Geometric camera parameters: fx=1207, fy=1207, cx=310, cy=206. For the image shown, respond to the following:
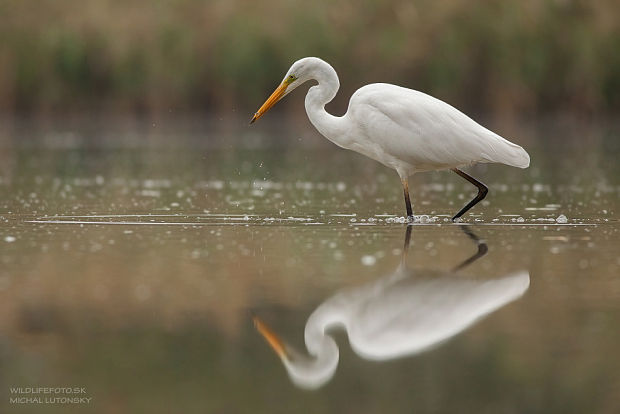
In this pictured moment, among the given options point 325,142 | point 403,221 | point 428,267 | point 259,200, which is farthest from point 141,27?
point 428,267

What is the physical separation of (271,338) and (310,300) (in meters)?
0.85

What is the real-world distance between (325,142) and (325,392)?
20.6 m

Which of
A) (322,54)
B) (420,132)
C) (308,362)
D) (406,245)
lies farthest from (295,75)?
(322,54)

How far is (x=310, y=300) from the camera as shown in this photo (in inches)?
230

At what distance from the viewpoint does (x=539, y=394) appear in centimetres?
413

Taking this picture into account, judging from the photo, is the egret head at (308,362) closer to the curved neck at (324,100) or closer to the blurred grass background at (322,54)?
the curved neck at (324,100)

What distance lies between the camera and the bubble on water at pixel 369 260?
7.08 m

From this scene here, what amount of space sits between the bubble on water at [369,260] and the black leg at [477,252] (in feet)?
1.69

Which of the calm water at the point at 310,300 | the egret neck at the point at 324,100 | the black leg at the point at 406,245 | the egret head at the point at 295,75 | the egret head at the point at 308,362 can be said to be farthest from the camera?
the egret head at the point at 295,75

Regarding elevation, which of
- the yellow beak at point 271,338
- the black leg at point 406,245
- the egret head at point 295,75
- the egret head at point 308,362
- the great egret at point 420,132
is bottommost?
the black leg at point 406,245

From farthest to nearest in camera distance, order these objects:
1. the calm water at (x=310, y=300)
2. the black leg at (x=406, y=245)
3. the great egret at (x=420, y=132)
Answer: the great egret at (x=420, y=132), the black leg at (x=406, y=245), the calm water at (x=310, y=300)

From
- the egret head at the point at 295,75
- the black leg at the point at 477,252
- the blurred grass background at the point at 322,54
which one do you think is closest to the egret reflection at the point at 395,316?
the black leg at the point at 477,252

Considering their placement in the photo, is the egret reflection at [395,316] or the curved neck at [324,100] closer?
the egret reflection at [395,316]

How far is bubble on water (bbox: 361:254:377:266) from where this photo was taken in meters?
7.08
